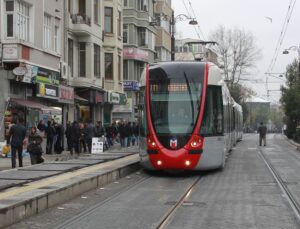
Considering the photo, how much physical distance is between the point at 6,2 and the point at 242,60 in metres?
61.6

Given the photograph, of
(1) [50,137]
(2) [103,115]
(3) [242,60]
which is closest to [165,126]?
(1) [50,137]

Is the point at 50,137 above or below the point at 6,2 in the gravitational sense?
below

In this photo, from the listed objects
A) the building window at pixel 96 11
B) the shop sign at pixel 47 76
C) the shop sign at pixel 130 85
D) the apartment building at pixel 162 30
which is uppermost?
the apartment building at pixel 162 30

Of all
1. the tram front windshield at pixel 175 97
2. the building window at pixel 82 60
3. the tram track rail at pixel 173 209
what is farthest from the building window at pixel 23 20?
the tram track rail at pixel 173 209

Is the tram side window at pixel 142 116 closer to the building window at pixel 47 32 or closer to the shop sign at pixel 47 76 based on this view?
the shop sign at pixel 47 76

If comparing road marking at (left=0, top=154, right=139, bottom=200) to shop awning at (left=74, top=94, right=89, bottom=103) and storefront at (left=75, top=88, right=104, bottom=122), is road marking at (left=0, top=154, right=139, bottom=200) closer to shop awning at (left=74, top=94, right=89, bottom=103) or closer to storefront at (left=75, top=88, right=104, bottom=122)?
shop awning at (left=74, top=94, right=89, bottom=103)

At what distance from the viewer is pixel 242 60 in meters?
84.2

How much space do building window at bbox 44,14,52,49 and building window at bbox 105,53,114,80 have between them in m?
12.3

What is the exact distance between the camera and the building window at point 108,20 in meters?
43.3

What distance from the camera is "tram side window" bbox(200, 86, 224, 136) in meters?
17.2

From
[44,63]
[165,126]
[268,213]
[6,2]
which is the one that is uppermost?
[6,2]

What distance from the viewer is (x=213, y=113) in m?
17.4

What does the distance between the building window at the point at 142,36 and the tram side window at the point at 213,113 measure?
119 ft

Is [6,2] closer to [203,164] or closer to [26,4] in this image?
[26,4]
